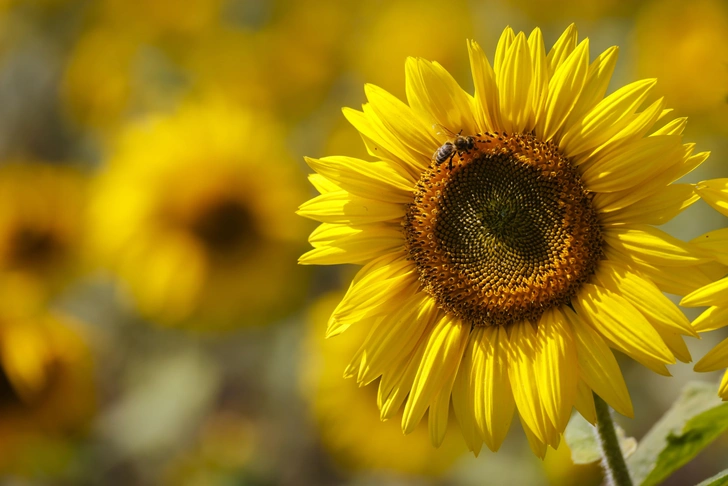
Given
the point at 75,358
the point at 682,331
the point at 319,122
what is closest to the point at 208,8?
the point at 319,122

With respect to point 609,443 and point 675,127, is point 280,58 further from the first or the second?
point 609,443

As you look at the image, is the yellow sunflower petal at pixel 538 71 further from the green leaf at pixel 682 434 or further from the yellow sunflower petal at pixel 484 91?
the green leaf at pixel 682 434

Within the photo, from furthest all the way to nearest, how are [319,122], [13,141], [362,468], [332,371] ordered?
[13,141]
[319,122]
[362,468]
[332,371]

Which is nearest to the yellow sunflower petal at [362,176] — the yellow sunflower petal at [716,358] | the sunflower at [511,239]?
the sunflower at [511,239]

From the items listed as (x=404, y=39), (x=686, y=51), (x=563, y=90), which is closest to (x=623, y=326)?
(x=563, y=90)

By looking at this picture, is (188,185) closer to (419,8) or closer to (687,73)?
(419,8)

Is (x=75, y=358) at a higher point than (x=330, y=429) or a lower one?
higher

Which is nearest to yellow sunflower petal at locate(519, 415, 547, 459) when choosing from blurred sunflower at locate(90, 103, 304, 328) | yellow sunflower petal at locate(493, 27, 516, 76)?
yellow sunflower petal at locate(493, 27, 516, 76)
